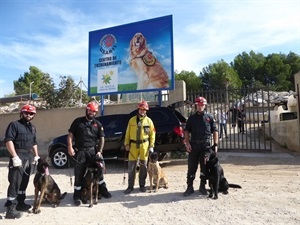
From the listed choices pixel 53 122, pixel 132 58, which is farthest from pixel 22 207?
pixel 53 122

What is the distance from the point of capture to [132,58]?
1230 cm

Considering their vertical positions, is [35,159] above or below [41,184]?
above

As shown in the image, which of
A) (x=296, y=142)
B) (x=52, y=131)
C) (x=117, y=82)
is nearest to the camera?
(x=296, y=142)

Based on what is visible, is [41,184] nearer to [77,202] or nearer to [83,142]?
[77,202]

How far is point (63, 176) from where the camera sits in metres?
8.57

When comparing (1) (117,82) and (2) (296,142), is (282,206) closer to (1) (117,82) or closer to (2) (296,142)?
(2) (296,142)

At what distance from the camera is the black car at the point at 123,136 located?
8.73 meters

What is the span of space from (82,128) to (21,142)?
1.13 m

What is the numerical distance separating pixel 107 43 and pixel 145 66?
2202 mm

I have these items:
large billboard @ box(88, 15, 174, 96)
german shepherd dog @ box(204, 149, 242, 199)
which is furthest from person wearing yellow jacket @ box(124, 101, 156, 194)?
large billboard @ box(88, 15, 174, 96)

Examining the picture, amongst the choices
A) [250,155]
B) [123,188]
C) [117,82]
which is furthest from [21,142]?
[250,155]

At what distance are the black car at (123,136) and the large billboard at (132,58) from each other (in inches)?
97.8

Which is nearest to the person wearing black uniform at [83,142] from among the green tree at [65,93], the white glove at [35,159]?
the white glove at [35,159]

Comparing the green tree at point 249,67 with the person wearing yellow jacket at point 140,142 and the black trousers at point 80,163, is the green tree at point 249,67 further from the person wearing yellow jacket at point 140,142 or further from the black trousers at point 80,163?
the black trousers at point 80,163
